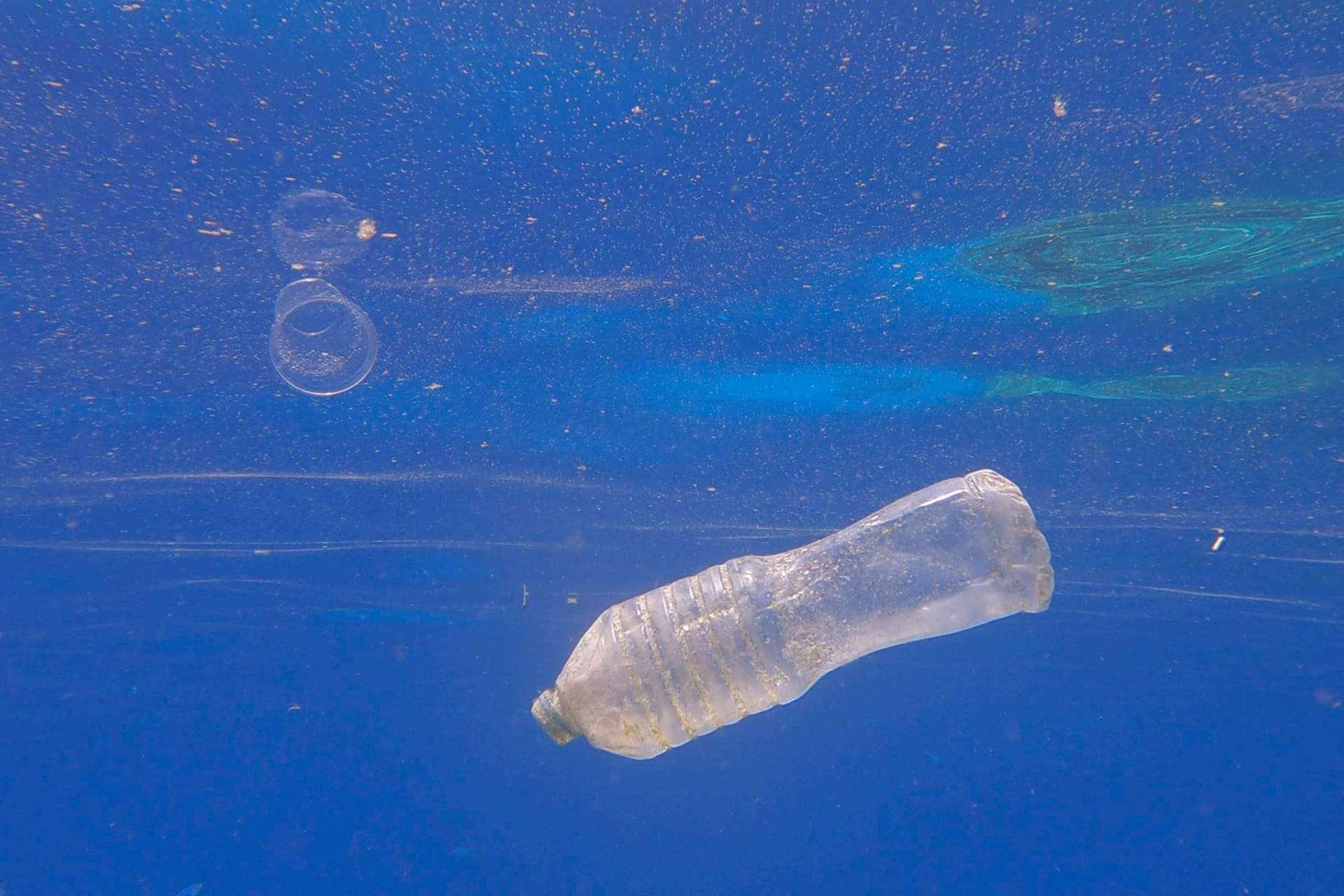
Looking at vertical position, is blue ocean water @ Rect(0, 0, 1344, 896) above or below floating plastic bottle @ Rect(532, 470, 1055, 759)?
above

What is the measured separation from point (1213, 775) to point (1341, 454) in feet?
121

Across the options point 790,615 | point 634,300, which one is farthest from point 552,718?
point 634,300

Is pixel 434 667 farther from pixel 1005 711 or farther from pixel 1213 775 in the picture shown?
pixel 1213 775

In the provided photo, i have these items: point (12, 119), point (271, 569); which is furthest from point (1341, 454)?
point (271, 569)

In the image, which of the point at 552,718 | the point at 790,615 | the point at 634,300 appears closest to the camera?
the point at 552,718

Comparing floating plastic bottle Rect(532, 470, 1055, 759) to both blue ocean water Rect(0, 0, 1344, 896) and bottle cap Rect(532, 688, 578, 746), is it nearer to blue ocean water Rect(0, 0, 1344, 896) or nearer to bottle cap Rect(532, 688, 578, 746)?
bottle cap Rect(532, 688, 578, 746)

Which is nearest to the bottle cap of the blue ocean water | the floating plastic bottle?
the floating plastic bottle

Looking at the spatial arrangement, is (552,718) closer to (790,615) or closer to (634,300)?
(790,615)

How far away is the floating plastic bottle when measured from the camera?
15.3 feet

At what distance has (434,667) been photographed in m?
29.5

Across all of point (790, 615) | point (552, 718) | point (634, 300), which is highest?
point (634, 300)

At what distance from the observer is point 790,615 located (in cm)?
511

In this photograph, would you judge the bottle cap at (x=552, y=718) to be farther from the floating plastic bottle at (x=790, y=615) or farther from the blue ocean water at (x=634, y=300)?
the blue ocean water at (x=634, y=300)

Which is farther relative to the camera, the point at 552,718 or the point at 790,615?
the point at 790,615
